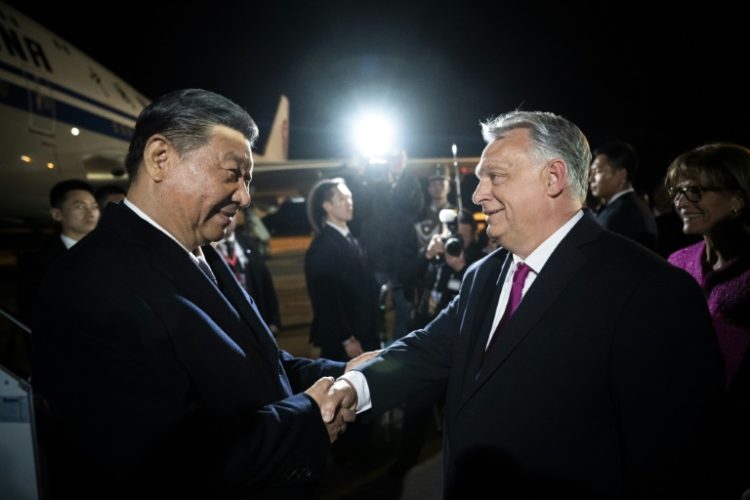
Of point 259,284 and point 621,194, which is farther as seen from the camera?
point 259,284

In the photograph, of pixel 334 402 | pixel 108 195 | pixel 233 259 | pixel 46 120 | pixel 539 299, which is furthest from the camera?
pixel 46 120

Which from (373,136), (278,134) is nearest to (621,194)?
(373,136)

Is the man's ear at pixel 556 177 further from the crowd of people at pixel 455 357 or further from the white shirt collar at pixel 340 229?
the white shirt collar at pixel 340 229

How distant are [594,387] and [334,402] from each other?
914mm

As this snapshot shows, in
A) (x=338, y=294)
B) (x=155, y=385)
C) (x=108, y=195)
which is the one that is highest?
(x=108, y=195)

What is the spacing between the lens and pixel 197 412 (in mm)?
1405

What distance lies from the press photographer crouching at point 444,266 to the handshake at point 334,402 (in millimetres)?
2032

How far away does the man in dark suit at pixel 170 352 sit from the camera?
1.27 meters

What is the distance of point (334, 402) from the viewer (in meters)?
1.84

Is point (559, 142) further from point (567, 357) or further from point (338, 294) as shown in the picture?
Result: point (338, 294)

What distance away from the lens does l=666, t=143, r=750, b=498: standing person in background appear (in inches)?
85.7

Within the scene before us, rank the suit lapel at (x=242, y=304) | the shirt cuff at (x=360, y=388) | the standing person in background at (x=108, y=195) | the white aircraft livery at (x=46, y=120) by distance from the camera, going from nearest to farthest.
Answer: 1. the suit lapel at (x=242, y=304)
2. the shirt cuff at (x=360, y=388)
3. the standing person in background at (x=108, y=195)
4. the white aircraft livery at (x=46, y=120)

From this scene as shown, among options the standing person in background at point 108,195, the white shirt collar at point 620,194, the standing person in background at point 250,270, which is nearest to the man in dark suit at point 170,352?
the standing person in background at point 250,270

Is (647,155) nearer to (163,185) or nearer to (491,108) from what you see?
(491,108)
